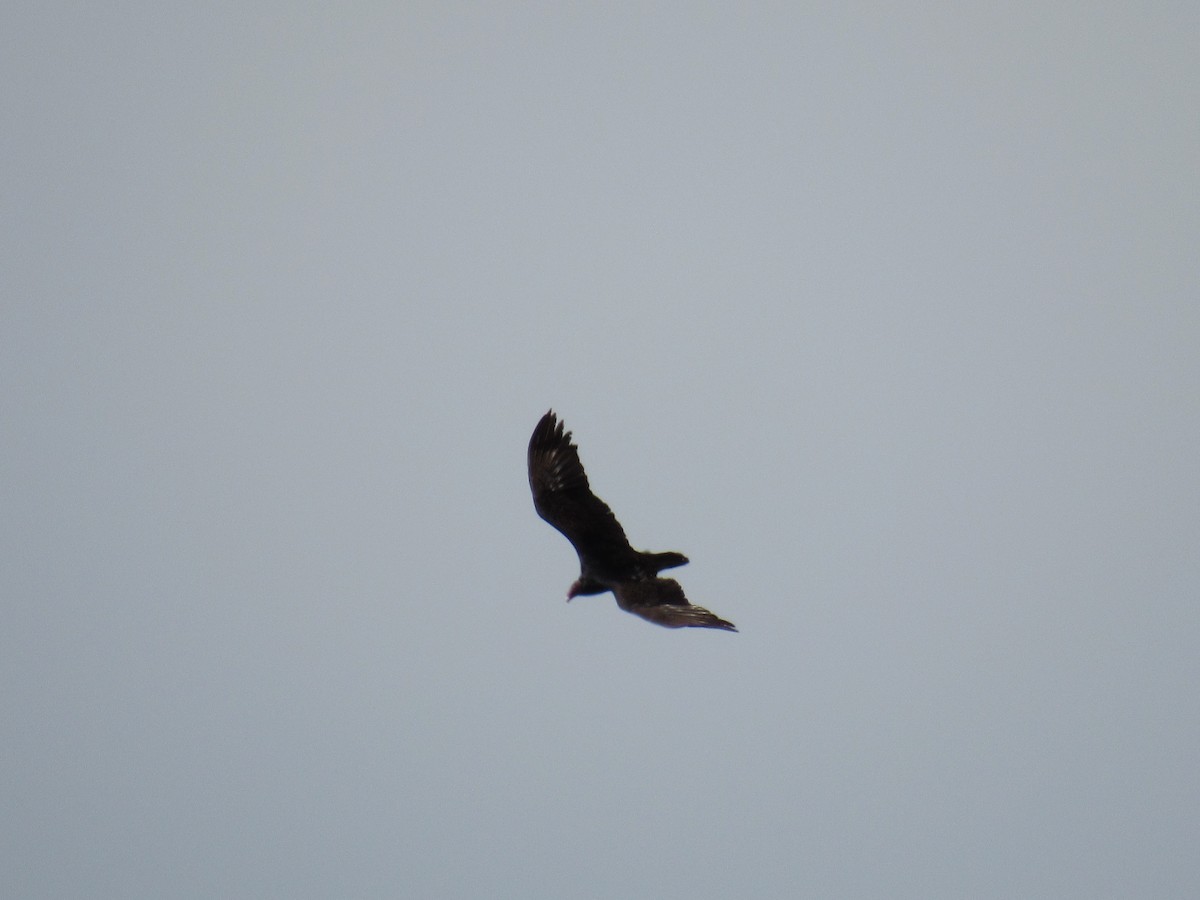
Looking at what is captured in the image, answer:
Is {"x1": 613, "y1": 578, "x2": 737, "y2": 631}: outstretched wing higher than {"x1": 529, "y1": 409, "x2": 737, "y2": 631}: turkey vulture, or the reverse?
{"x1": 529, "y1": 409, "x2": 737, "y2": 631}: turkey vulture

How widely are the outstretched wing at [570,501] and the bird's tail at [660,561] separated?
331 millimetres

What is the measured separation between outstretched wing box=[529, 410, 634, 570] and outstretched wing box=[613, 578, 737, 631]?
2.62 ft

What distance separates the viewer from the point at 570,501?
18.0 meters

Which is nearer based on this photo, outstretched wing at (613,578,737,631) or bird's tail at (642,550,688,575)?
outstretched wing at (613,578,737,631)

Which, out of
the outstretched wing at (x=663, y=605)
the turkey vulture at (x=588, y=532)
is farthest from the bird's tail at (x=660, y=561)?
the outstretched wing at (x=663, y=605)

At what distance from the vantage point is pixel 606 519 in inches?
694

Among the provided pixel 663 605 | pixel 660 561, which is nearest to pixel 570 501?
pixel 660 561

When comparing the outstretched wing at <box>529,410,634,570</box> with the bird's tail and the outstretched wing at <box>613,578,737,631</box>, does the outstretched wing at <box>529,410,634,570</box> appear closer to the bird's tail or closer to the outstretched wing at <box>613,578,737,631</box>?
the bird's tail

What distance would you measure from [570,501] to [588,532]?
0.59m

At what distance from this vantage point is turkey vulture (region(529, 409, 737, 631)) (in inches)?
649

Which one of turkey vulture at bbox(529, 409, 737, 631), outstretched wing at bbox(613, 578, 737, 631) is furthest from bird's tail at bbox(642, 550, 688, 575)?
outstretched wing at bbox(613, 578, 737, 631)

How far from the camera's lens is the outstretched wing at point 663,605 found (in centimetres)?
1482

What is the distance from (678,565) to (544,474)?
103 inches

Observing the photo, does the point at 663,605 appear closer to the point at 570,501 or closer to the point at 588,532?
the point at 588,532
